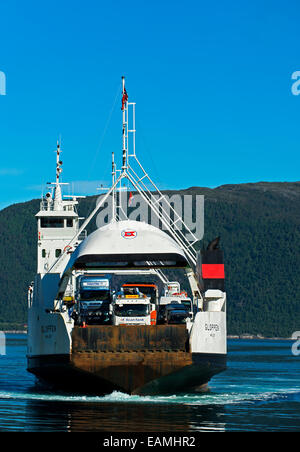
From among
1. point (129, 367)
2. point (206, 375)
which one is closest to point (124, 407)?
point (129, 367)

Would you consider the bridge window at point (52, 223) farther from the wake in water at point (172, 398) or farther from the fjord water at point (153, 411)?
the wake in water at point (172, 398)

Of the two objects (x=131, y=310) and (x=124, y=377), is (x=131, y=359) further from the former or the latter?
(x=131, y=310)

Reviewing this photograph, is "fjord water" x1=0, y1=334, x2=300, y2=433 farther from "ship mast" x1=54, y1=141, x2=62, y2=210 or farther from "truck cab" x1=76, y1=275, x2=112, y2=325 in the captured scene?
"ship mast" x1=54, y1=141, x2=62, y2=210

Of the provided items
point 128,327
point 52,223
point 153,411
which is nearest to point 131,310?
point 128,327

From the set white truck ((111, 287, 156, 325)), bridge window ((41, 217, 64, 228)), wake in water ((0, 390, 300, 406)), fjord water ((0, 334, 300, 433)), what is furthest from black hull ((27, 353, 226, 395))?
bridge window ((41, 217, 64, 228))

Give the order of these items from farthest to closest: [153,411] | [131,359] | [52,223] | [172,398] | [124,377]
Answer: [52,223]
[172,398]
[124,377]
[131,359]
[153,411]

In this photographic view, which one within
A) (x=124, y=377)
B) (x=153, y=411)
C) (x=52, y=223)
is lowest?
(x=153, y=411)

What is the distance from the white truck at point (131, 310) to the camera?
3196 centimetres

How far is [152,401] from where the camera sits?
30.6 meters

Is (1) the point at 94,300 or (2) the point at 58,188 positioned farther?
(2) the point at 58,188

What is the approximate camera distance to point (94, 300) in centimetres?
3581

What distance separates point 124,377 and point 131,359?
0.77 m

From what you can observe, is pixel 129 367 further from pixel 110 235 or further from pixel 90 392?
pixel 110 235

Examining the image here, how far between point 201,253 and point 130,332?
7.59m
